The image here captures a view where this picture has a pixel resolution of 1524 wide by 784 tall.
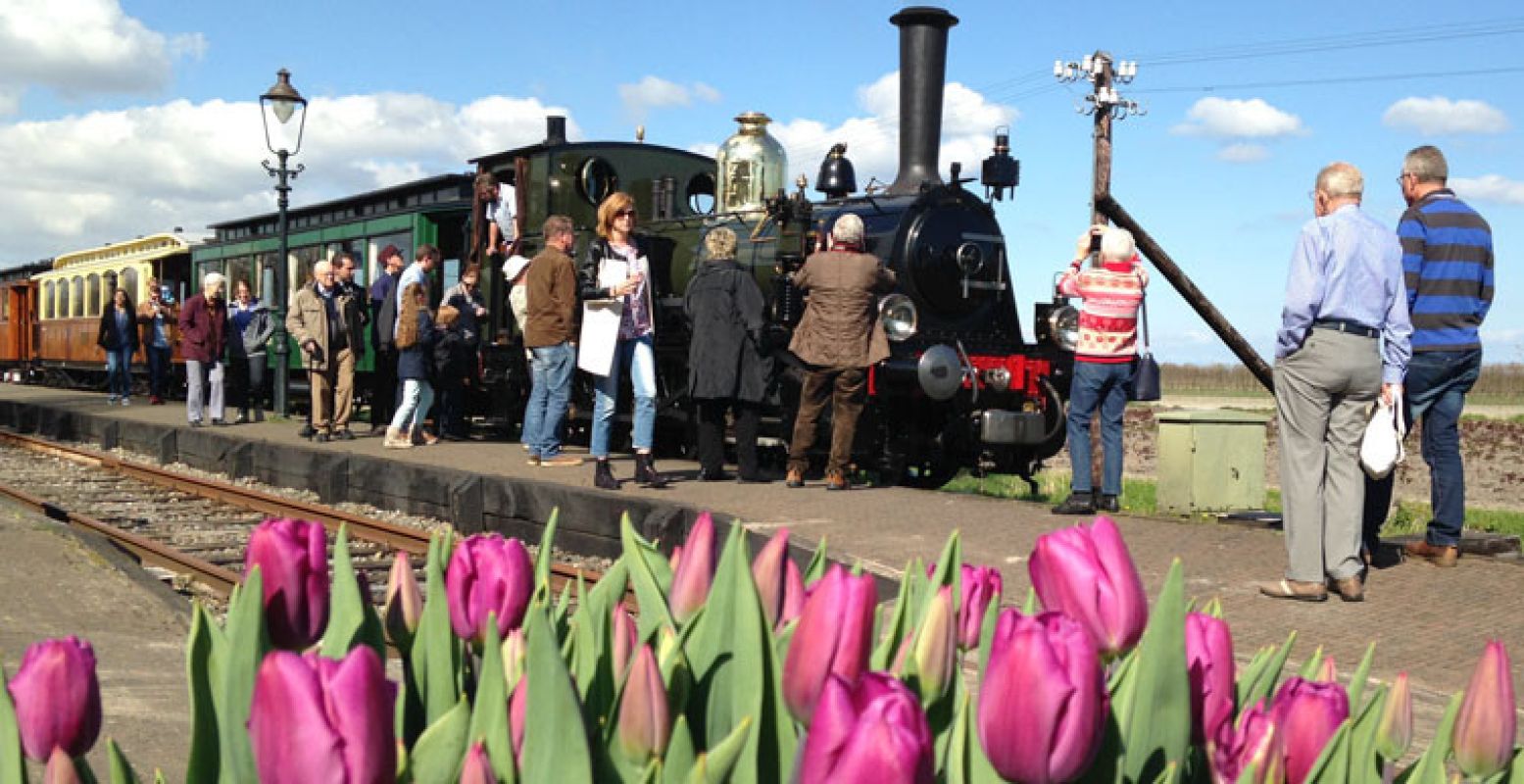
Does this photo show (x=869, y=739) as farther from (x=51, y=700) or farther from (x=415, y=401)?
(x=415, y=401)

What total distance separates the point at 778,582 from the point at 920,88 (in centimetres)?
Answer: 1117

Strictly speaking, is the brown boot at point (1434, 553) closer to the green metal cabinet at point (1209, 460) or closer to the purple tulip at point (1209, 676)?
the green metal cabinet at point (1209, 460)

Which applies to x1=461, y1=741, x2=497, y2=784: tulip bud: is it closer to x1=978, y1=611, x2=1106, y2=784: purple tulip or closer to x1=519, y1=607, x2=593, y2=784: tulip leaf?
x1=519, y1=607, x2=593, y2=784: tulip leaf

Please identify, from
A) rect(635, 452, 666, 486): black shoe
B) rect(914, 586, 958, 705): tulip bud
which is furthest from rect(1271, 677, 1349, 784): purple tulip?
rect(635, 452, 666, 486): black shoe

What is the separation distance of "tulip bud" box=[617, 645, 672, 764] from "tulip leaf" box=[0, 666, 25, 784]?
17.1 inches

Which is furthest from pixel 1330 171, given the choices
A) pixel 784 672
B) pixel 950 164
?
pixel 950 164

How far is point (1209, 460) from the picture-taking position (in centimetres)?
945

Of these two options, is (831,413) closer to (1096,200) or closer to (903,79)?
(903,79)

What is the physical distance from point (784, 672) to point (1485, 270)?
596 centimetres

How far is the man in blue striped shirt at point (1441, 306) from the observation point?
20.1 feet

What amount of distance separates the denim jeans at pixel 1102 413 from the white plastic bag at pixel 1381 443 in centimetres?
246

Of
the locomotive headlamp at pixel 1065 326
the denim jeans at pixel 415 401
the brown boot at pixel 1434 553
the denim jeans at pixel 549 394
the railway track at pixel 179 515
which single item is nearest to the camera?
the brown boot at pixel 1434 553

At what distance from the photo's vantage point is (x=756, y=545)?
6473mm

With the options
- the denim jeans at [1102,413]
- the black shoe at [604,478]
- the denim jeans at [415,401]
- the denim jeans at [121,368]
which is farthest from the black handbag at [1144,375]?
the denim jeans at [121,368]
